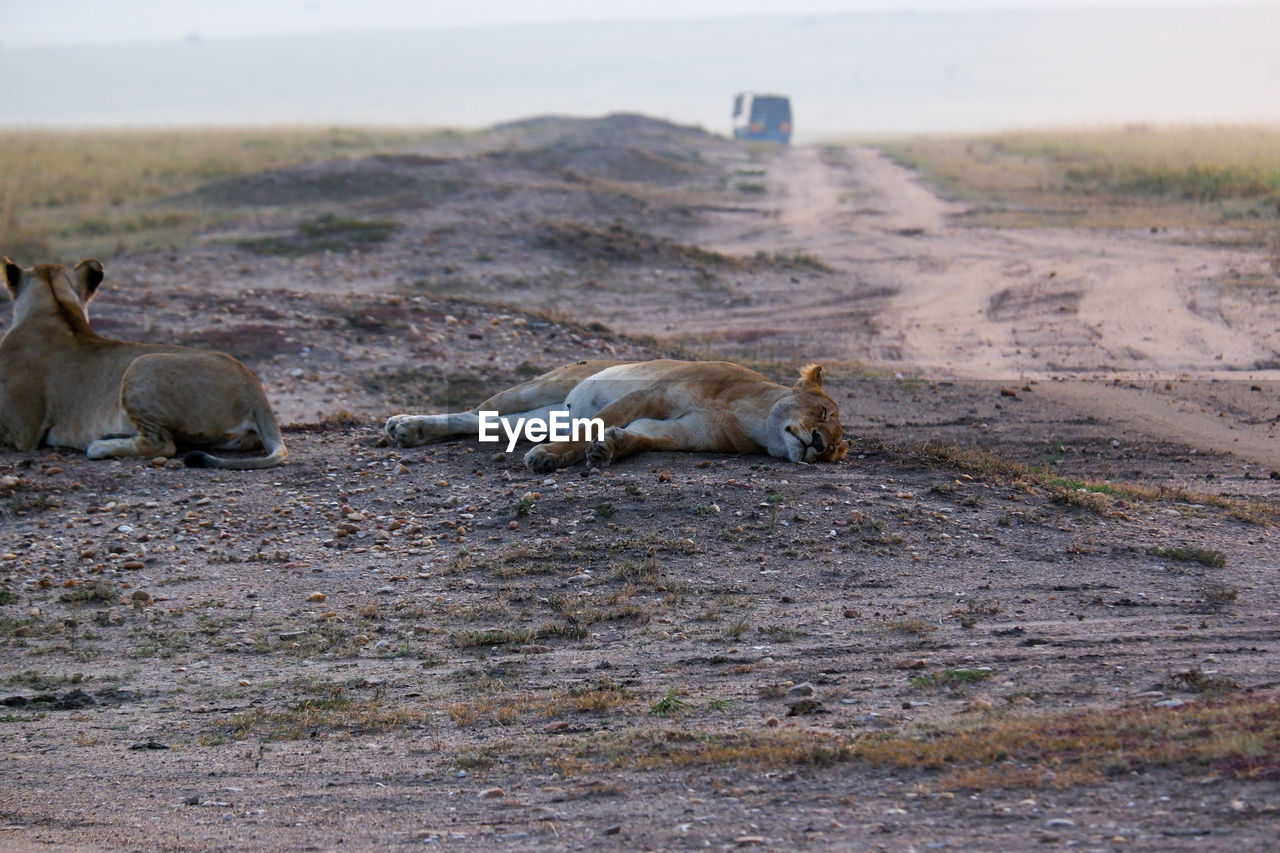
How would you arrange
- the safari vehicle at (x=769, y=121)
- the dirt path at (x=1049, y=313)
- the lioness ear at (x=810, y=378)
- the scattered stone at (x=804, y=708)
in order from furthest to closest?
the safari vehicle at (x=769, y=121) < the dirt path at (x=1049, y=313) < the lioness ear at (x=810, y=378) < the scattered stone at (x=804, y=708)

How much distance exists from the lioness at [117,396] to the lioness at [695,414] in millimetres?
2044

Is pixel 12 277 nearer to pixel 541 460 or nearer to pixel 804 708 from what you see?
pixel 541 460

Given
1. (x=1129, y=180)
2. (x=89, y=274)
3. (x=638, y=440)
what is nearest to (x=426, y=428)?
(x=638, y=440)

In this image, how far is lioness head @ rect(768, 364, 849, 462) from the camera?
27.0ft

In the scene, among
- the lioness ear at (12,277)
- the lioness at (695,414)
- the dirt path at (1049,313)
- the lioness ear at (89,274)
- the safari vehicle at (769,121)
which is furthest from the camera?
the safari vehicle at (769,121)

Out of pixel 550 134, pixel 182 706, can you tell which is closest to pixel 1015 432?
pixel 182 706

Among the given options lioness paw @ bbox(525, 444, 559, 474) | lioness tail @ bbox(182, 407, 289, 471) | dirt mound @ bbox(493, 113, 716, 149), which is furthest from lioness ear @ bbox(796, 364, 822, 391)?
dirt mound @ bbox(493, 113, 716, 149)

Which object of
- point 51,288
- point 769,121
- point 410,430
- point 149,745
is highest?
point 769,121

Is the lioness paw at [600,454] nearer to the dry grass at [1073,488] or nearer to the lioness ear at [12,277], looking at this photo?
the dry grass at [1073,488]

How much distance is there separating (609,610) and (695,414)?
246 cm

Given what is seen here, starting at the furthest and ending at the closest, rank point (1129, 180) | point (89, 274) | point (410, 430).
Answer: point (1129, 180) → point (89, 274) → point (410, 430)

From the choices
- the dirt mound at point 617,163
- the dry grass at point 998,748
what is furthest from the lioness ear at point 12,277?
the dirt mound at point 617,163

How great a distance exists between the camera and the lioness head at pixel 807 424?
27.0 feet

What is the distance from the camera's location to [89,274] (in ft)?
32.1
